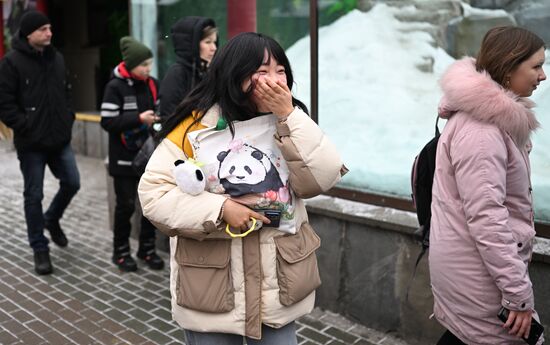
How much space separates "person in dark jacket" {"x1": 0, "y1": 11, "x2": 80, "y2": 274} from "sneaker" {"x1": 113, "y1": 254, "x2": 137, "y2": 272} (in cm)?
54

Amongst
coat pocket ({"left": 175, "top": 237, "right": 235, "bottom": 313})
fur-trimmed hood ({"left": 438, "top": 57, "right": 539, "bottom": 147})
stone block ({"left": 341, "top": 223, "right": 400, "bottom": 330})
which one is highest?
Result: fur-trimmed hood ({"left": 438, "top": 57, "right": 539, "bottom": 147})

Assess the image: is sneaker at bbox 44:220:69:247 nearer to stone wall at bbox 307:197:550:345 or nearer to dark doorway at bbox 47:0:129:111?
stone wall at bbox 307:197:550:345

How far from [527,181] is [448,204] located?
0.98 feet

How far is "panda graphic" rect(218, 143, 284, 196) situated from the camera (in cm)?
222

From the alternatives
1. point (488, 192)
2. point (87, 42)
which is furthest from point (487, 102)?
point (87, 42)

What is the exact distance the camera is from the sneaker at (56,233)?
5680 mm

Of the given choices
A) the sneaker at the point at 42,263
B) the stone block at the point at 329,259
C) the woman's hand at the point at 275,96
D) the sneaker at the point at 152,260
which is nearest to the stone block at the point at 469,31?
the stone block at the point at 329,259

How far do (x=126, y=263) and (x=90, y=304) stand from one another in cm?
69

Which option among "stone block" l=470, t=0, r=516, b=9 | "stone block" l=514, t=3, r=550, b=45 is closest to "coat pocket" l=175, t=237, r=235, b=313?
"stone block" l=514, t=3, r=550, b=45

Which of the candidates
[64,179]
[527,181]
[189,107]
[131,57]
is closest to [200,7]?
[131,57]

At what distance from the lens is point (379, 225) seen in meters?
3.90

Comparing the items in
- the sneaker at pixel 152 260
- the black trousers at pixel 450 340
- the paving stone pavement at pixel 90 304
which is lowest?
the paving stone pavement at pixel 90 304

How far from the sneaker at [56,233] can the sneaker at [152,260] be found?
2.90 ft

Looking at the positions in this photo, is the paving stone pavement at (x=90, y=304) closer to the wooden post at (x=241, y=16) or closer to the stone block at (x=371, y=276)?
the stone block at (x=371, y=276)
